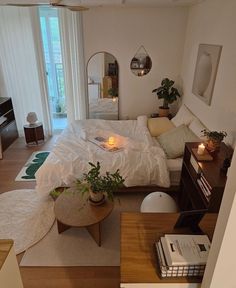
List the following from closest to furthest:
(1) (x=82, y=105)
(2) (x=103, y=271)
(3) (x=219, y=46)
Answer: (2) (x=103, y=271) < (3) (x=219, y=46) < (1) (x=82, y=105)

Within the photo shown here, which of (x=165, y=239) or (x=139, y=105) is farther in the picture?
(x=139, y=105)

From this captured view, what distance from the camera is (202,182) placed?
203cm

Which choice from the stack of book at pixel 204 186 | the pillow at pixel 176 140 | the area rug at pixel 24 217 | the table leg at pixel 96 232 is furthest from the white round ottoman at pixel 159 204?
the area rug at pixel 24 217

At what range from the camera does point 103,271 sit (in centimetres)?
201

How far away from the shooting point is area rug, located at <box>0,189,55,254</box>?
91.7 inches

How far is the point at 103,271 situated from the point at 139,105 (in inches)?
131

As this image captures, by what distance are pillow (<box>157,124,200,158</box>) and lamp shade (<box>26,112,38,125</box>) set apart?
8.09 feet

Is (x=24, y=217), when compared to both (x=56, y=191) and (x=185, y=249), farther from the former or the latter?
(x=185, y=249)

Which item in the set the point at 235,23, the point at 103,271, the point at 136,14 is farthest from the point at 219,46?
the point at 103,271

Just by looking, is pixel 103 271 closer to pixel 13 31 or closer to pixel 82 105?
pixel 82 105

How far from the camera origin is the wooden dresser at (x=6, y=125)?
13.2 feet

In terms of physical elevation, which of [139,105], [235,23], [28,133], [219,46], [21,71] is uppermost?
[235,23]

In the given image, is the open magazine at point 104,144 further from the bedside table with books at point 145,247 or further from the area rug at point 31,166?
the bedside table with books at point 145,247

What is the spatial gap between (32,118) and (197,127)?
2.97 m
